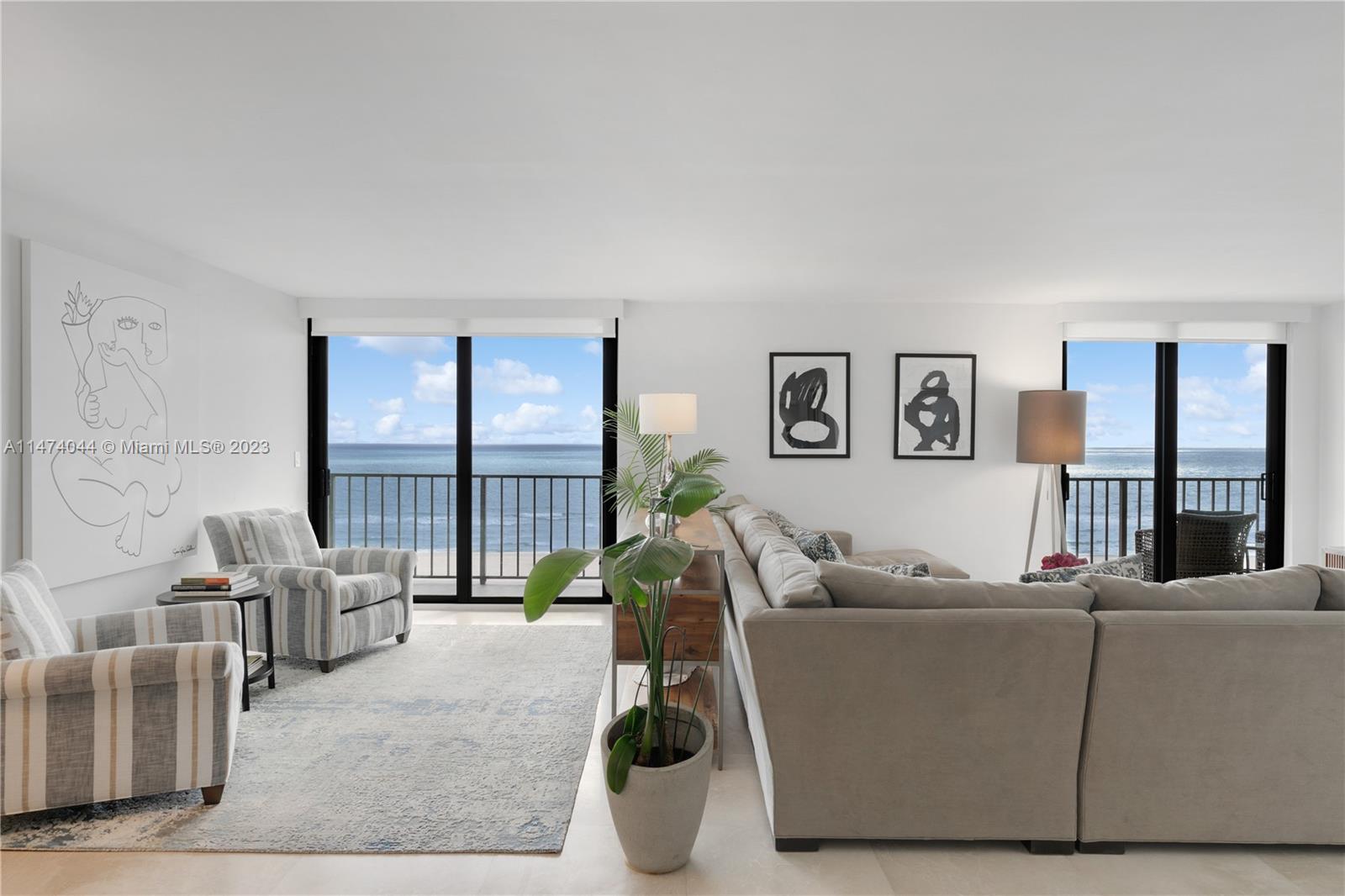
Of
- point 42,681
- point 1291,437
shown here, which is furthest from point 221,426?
point 1291,437

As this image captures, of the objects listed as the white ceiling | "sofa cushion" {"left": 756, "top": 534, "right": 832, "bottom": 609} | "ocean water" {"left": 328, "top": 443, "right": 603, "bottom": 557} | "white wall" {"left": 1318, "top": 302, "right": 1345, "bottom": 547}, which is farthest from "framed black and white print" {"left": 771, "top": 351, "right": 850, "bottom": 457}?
"ocean water" {"left": 328, "top": 443, "right": 603, "bottom": 557}

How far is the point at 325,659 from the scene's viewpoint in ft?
12.7

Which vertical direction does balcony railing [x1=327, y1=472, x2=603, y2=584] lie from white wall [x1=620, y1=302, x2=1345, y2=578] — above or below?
below

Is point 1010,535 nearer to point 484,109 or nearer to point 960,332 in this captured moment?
point 960,332

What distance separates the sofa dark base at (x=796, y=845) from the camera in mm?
2197

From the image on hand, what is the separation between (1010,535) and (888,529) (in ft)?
3.14

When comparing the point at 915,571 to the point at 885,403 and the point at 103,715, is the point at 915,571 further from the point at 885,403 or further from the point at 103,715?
the point at 885,403

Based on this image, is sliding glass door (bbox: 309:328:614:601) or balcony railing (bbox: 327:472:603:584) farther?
balcony railing (bbox: 327:472:603:584)

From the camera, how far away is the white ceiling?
5.65ft

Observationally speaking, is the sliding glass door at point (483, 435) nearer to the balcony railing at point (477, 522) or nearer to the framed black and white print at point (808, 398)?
the balcony railing at point (477, 522)

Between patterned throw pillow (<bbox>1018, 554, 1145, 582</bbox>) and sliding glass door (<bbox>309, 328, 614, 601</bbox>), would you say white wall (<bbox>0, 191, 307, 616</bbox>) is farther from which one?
patterned throw pillow (<bbox>1018, 554, 1145, 582</bbox>)

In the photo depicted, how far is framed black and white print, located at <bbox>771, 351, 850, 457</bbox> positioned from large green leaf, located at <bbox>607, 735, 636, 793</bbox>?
3.54 meters

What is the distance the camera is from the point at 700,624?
2918 mm

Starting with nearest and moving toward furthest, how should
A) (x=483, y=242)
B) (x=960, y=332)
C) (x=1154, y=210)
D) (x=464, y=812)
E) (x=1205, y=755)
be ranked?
1. (x=1205, y=755)
2. (x=464, y=812)
3. (x=1154, y=210)
4. (x=483, y=242)
5. (x=960, y=332)
